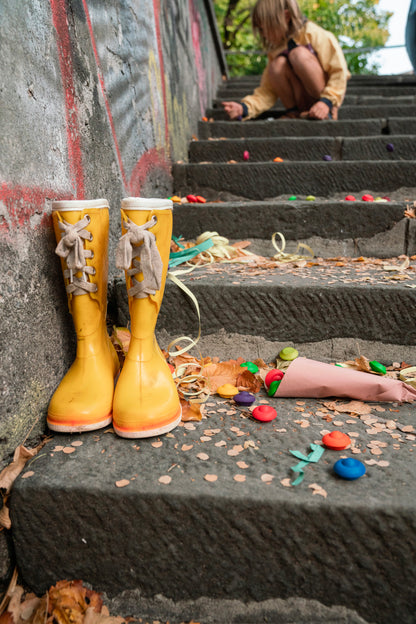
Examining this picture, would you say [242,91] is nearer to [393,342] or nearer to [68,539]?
[393,342]

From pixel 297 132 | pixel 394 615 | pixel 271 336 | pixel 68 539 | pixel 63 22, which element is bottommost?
pixel 394 615

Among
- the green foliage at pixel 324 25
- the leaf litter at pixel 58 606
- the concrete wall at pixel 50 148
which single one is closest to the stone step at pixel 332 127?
the concrete wall at pixel 50 148

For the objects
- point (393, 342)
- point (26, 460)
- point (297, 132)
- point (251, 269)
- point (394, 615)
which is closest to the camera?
point (394, 615)

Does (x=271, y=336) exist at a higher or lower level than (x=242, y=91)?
lower

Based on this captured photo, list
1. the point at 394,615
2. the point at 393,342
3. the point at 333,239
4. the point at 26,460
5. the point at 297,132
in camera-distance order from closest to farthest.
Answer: the point at 394,615
the point at 26,460
the point at 393,342
the point at 333,239
the point at 297,132

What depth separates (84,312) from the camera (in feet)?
3.43

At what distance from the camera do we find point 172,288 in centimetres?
136

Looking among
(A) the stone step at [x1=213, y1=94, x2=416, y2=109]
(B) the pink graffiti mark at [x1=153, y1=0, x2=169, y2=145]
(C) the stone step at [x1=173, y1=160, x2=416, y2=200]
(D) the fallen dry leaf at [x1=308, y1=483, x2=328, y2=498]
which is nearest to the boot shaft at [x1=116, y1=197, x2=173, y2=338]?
(D) the fallen dry leaf at [x1=308, y1=483, x2=328, y2=498]

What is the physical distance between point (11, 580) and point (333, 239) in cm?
160

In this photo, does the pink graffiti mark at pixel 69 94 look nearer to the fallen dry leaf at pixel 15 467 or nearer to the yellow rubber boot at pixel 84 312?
the yellow rubber boot at pixel 84 312

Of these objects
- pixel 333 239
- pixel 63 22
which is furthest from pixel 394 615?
pixel 63 22

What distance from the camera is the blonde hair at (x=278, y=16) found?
116 inches

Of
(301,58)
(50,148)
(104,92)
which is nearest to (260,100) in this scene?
(301,58)

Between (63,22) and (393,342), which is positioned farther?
(393,342)
